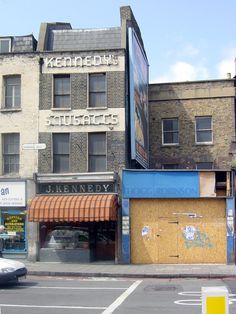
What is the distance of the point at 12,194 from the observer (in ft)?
80.6

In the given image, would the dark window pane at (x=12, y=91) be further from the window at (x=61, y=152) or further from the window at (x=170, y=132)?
the window at (x=170, y=132)

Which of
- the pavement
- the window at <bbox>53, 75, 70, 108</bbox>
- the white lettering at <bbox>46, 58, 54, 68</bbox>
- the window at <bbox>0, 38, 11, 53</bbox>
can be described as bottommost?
the pavement

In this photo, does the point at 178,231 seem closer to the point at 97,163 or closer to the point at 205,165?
the point at 97,163

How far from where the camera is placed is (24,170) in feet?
80.9

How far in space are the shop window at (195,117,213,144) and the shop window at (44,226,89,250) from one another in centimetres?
1025

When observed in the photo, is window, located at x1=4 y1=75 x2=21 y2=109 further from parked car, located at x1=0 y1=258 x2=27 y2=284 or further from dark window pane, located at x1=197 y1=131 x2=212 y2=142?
dark window pane, located at x1=197 y1=131 x2=212 y2=142

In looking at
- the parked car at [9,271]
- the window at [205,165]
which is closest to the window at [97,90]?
the window at [205,165]

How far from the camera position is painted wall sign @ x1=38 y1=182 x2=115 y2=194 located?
78.3ft

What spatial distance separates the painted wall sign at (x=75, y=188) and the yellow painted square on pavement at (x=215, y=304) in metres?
18.2

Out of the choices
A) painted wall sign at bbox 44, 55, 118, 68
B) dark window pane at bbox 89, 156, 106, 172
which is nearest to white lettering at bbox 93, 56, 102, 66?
painted wall sign at bbox 44, 55, 118, 68

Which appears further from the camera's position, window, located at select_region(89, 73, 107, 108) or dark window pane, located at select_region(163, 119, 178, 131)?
dark window pane, located at select_region(163, 119, 178, 131)

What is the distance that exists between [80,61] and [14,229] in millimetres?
8159

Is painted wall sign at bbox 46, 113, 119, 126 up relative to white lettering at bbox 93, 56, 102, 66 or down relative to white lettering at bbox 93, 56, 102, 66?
down

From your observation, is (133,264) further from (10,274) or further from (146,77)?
(146,77)
